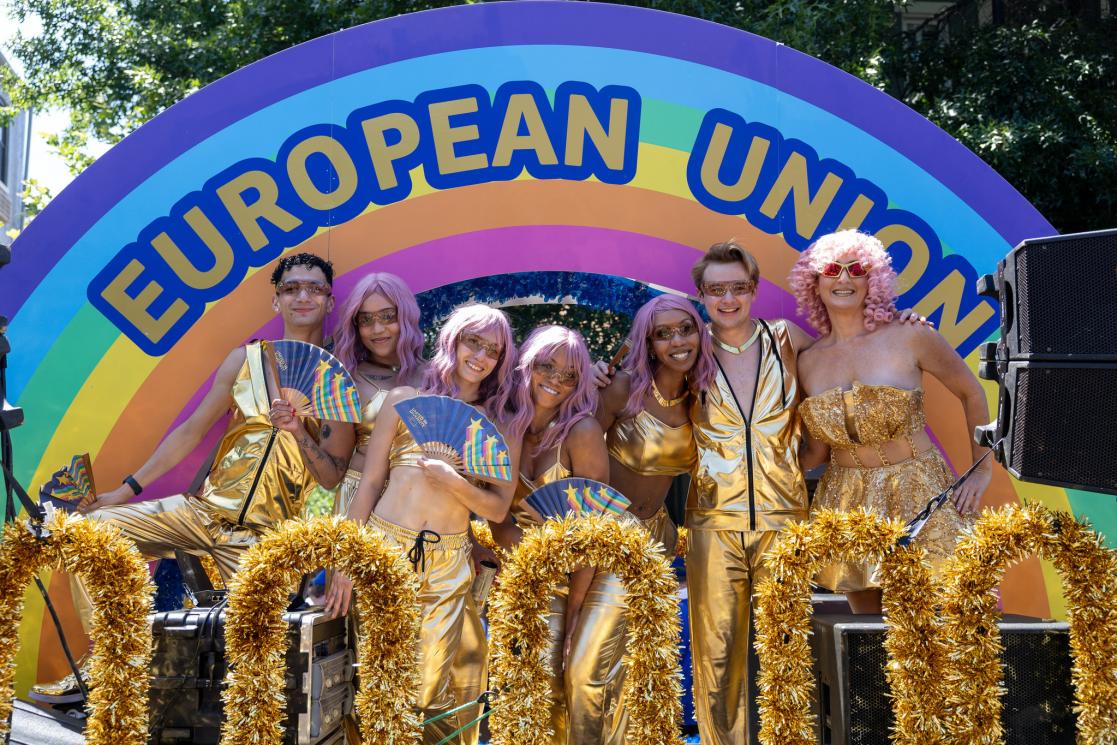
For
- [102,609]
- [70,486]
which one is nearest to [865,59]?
[70,486]

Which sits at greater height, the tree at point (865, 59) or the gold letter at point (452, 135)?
the tree at point (865, 59)

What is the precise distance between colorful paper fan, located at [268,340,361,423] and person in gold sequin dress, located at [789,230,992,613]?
6.14 feet

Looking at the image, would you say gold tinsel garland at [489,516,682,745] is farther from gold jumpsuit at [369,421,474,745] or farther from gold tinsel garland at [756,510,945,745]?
gold jumpsuit at [369,421,474,745]

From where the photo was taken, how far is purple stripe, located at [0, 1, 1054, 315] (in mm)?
4492

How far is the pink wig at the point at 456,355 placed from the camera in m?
3.92

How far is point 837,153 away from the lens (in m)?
4.55

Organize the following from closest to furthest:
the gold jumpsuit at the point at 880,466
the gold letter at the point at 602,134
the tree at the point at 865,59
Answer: the gold jumpsuit at the point at 880,466 < the gold letter at the point at 602,134 < the tree at the point at 865,59

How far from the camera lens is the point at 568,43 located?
14.9 ft

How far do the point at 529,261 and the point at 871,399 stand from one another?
1.63 metres

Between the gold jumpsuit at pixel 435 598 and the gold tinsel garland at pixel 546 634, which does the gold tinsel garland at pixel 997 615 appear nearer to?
the gold tinsel garland at pixel 546 634

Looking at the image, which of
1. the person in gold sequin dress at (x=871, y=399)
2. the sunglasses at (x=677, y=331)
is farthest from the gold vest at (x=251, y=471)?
the person in gold sequin dress at (x=871, y=399)

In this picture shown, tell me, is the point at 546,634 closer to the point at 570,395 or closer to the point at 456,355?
the point at 570,395

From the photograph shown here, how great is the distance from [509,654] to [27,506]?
1.71 meters

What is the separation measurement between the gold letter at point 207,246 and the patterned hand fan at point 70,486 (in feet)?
2.93
